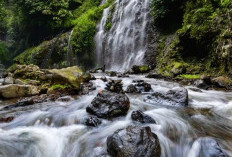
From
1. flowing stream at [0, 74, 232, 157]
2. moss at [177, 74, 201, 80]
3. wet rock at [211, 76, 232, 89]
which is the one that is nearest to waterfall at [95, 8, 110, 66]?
moss at [177, 74, 201, 80]

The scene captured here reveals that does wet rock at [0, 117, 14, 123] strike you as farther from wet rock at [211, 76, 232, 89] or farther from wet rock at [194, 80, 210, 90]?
wet rock at [211, 76, 232, 89]

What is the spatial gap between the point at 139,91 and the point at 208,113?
2666 millimetres

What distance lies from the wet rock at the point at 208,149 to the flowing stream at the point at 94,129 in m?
0.02

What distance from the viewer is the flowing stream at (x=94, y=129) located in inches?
112

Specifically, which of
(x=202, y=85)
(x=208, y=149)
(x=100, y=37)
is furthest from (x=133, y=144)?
(x=100, y=37)

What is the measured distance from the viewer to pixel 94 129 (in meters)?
3.52

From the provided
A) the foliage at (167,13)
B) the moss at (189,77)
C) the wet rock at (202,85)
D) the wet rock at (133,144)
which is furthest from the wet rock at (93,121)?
the foliage at (167,13)

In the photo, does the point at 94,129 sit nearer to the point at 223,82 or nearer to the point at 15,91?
the point at 15,91

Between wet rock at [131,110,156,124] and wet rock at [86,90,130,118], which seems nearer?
wet rock at [131,110,156,124]

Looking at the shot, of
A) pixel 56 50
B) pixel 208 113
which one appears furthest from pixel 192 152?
pixel 56 50

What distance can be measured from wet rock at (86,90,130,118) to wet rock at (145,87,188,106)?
1275mm

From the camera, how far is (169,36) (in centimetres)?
1302

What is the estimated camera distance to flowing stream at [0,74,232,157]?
2.86 meters

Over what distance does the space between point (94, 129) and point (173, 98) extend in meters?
2.60
